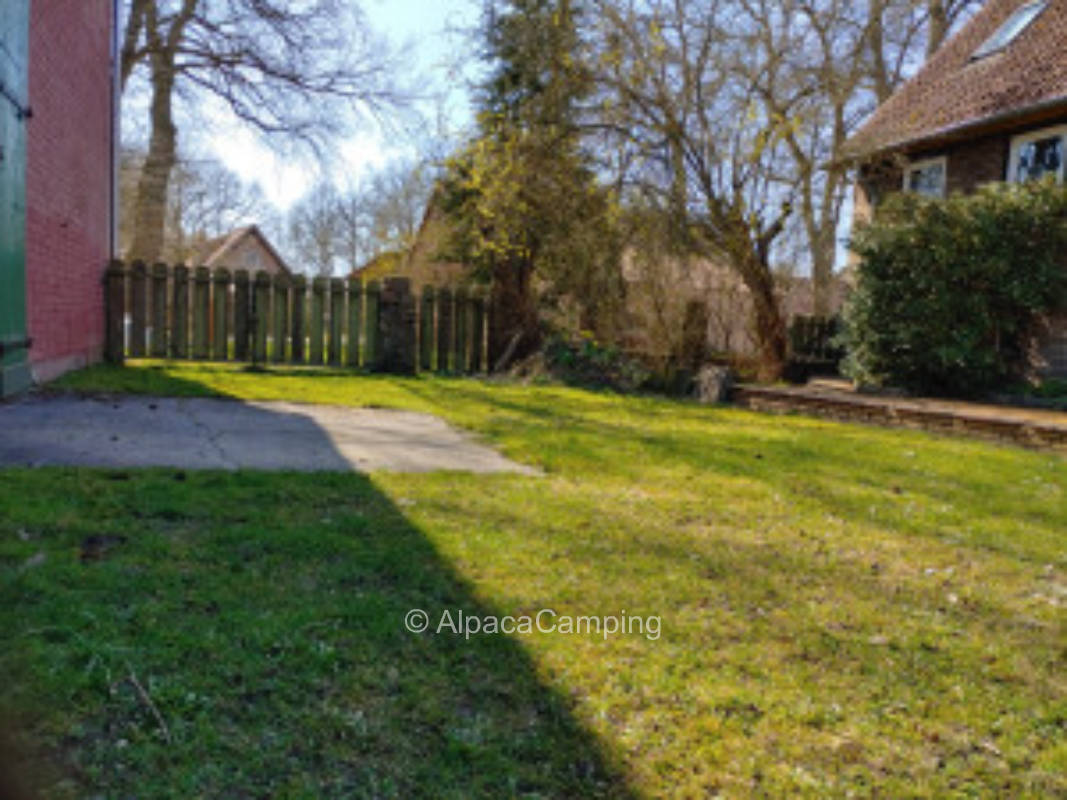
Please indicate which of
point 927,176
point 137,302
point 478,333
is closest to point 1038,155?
point 927,176

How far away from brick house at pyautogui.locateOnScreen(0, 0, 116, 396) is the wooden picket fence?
553 mm

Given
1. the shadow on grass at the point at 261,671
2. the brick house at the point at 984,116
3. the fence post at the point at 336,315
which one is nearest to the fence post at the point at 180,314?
the fence post at the point at 336,315

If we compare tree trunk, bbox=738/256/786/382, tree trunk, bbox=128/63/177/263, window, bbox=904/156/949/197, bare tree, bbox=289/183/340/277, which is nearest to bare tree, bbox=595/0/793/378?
tree trunk, bbox=738/256/786/382

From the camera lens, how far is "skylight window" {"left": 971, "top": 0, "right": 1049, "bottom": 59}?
1347cm

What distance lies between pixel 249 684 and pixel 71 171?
26.5ft

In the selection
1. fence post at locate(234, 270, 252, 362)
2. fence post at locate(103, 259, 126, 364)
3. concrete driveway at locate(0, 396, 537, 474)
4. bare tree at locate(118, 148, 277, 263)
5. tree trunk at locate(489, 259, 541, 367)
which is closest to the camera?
concrete driveway at locate(0, 396, 537, 474)

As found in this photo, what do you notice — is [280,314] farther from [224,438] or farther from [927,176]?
[927,176]

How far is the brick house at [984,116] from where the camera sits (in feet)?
37.7

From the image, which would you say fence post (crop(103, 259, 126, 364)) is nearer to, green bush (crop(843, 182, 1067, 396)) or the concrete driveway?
the concrete driveway

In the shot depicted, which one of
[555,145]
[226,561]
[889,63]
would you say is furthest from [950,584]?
[889,63]

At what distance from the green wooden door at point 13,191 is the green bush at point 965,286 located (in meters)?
9.84

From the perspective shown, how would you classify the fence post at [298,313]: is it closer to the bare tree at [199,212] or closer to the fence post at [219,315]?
the fence post at [219,315]

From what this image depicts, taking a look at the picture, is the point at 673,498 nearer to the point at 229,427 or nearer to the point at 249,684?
the point at 249,684

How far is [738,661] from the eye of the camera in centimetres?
215
